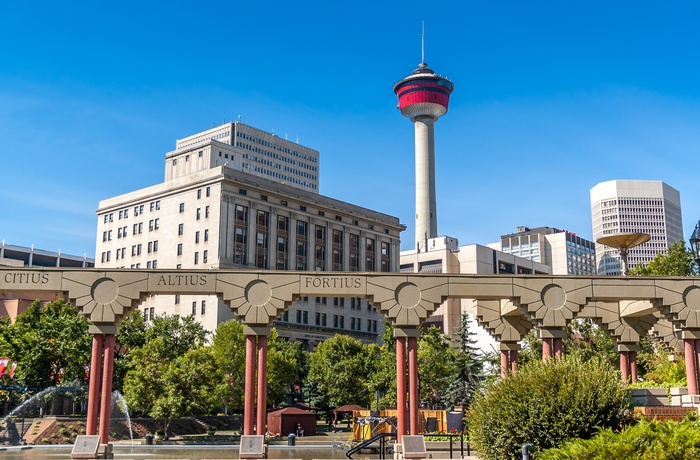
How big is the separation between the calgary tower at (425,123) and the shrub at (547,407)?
153m

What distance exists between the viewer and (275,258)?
361ft

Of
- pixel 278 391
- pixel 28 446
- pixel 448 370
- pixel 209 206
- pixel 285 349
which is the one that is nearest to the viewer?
pixel 28 446

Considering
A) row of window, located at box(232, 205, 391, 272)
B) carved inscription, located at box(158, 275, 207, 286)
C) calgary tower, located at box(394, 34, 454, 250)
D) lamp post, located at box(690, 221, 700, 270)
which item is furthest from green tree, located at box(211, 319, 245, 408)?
calgary tower, located at box(394, 34, 454, 250)

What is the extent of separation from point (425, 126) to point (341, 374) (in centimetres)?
11580

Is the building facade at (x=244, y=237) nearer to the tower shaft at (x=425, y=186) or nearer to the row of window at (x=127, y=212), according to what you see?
the row of window at (x=127, y=212)

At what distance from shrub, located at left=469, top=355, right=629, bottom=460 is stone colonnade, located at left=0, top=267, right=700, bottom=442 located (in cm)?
A: 568

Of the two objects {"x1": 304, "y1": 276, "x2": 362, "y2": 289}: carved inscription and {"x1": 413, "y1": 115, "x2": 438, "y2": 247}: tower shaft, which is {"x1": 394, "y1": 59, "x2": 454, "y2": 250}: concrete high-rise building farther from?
{"x1": 304, "y1": 276, "x2": 362, "y2": 289}: carved inscription

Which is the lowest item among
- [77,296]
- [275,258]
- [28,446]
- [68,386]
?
[28,446]

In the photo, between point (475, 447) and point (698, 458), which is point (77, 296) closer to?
point (475, 447)

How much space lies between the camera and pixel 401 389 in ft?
94.4

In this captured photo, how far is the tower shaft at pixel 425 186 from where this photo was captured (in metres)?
178

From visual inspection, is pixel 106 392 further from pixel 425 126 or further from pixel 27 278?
pixel 425 126

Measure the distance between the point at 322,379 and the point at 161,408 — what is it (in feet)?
95.9

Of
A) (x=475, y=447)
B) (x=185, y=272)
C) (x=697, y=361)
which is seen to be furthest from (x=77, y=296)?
(x=697, y=361)
